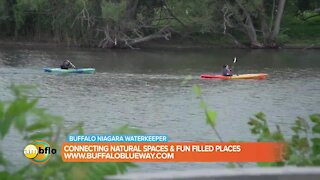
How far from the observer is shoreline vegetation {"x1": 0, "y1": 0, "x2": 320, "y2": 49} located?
5178cm

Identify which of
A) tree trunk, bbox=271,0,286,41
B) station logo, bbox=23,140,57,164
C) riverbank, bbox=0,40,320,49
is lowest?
riverbank, bbox=0,40,320,49

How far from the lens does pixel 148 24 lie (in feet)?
178

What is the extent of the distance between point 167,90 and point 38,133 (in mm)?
24590

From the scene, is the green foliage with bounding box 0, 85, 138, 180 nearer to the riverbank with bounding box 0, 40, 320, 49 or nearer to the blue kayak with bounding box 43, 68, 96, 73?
the blue kayak with bounding box 43, 68, 96, 73

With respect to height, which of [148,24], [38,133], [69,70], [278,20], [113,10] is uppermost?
[38,133]

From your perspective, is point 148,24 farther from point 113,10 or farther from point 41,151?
point 41,151

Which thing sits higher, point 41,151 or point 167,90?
point 41,151

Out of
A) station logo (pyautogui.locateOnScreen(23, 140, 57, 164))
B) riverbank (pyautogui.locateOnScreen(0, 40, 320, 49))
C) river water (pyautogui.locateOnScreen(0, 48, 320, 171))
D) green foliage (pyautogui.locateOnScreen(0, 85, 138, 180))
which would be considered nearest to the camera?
green foliage (pyautogui.locateOnScreen(0, 85, 138, 180))

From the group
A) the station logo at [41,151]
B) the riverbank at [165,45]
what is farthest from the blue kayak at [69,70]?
the station logo at [41,151]

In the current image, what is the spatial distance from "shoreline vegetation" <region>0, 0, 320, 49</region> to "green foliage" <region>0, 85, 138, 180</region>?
151 ft

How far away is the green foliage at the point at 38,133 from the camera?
3.47 meters

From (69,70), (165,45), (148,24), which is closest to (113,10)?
(148,24)

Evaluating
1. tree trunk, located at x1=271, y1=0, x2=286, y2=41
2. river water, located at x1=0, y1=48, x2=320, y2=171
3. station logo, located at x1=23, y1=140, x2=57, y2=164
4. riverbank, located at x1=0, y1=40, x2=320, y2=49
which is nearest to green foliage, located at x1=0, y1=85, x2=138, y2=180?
station logo, located at x1=23, y1=140, x2=57, y2=164

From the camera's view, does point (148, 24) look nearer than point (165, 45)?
Yes
